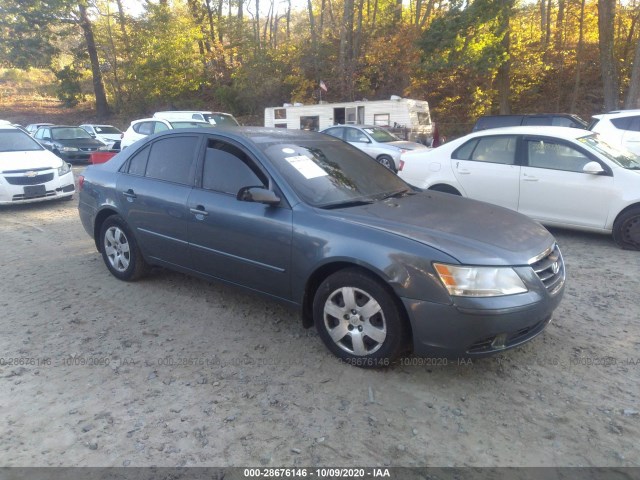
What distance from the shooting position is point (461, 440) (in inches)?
105

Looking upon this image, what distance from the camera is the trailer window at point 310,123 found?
796 inches

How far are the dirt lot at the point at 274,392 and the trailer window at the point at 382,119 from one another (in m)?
14.6

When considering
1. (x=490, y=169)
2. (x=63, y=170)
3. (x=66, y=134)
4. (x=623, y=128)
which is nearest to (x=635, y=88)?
(x=623, y=128)

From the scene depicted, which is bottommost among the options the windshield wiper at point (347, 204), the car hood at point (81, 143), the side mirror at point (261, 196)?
the windshield wiper at point (347, 204)

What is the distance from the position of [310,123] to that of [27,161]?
42.6 ft

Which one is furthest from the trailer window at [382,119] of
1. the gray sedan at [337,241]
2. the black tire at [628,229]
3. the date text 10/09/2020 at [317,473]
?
the date text 10/09/2020 at [317,473]

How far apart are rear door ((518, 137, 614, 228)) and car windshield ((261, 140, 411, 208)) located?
2.91m

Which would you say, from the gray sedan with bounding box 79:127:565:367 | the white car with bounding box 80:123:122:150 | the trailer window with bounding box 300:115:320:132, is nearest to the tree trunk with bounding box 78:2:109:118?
the white car with bounding box 80:123:122:150

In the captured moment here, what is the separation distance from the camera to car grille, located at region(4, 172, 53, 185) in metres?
8.61

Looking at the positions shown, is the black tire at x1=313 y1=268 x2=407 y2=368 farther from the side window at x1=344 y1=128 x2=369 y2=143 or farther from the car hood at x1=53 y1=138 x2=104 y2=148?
the car hood at x1=53 y1=138 x2=104 y2=148

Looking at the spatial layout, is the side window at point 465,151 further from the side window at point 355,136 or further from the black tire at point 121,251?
the side window at point 355,136

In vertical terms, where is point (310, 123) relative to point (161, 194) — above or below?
above

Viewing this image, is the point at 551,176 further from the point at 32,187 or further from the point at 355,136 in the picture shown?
the point at 355,136

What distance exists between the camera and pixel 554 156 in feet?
21.0
